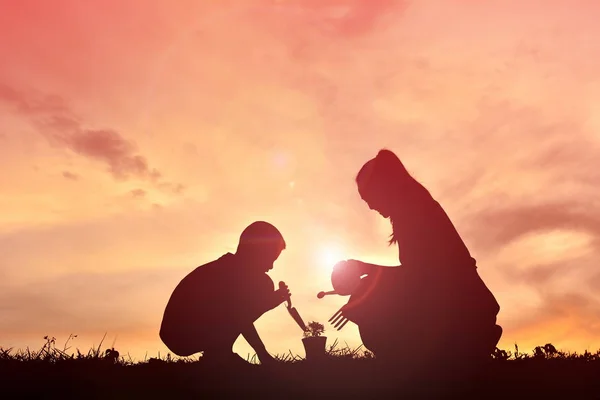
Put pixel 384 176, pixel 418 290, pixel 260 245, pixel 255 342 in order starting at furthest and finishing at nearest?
pixel 260 245, pixel 255 342, pixel 384 176, pixel 418 290

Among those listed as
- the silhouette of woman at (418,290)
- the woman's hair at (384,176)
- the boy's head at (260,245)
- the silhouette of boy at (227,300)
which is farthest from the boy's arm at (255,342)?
the woman's hair at (384,176)

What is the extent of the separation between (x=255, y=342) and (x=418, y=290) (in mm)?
2729

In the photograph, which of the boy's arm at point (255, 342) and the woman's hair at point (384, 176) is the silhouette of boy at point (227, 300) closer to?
the boy's arm at point (255, 342)

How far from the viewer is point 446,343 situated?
7.77 m

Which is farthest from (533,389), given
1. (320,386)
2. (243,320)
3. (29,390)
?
(29,390)

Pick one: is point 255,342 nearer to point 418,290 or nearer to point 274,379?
point 274,379

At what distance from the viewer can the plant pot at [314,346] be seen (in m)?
9.45

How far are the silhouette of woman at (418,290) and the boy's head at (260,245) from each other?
167cm

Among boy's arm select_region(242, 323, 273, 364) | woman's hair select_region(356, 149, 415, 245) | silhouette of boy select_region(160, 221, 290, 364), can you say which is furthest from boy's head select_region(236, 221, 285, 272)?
woman's hair select_region(356, 149, 415, 245)

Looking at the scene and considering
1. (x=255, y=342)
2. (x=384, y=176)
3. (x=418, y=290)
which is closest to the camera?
(x=418, y=290)

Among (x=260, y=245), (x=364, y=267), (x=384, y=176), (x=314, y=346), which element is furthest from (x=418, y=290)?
(x=260, y=245)

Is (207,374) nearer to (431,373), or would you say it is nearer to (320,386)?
(320,386)

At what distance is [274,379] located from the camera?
28.0 ft

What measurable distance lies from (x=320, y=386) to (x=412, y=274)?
1.76 metres
